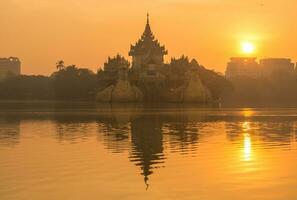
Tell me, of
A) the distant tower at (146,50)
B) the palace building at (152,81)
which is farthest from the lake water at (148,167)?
the distant tower at (146,50)

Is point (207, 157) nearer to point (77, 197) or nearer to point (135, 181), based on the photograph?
point (135, 181)

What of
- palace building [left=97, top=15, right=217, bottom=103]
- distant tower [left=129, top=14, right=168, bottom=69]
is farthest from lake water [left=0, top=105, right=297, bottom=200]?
distant tower [left=129, top=14, right=168, bottom=69]

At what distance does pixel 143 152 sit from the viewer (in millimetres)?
21641

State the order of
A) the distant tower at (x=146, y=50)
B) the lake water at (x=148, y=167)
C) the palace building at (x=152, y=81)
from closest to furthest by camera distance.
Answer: the lake water at (x=148, y=167) < the palace building at (x=152, y=81) < the distant tower at (x=146, y=50)

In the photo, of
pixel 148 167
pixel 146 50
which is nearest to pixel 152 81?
pixel 146 50

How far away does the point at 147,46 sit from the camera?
122062 mm

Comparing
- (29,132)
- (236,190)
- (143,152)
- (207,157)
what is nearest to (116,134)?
(29,132)

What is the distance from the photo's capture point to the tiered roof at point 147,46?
12169 centimetres

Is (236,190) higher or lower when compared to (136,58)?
lower

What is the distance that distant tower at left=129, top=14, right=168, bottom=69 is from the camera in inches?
4756

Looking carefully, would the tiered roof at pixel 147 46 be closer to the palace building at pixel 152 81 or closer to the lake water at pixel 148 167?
the palace building at pixel 152 81

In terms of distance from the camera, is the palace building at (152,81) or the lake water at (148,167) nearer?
the lake water at (148,167)

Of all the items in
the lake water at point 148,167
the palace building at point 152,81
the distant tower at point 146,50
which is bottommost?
the lake water at point 148,167

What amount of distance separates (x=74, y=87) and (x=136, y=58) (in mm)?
16484
